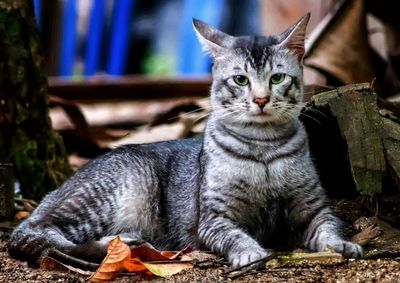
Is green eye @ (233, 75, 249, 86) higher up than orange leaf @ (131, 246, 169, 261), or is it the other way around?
green eye @ (233, 75, 249, 86)

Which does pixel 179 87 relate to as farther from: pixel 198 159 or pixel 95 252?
pixel 95 252

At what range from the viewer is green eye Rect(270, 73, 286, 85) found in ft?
14.1

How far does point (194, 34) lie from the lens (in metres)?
9.62

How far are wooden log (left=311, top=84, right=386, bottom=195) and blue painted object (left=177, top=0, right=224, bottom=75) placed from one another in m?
5.14

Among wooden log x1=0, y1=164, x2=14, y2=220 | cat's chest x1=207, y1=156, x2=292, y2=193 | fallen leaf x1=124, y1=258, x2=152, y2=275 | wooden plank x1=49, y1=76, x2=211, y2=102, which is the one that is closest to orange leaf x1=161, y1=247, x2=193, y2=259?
fallen leaf x1=124, y1=258, x2=152, y2=275

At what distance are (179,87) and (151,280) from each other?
568cm

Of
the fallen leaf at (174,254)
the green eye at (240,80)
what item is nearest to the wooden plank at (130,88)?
the green eye at (240,80)

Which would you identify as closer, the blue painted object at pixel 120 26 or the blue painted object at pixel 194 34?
the blue painted object at pixel 194 34

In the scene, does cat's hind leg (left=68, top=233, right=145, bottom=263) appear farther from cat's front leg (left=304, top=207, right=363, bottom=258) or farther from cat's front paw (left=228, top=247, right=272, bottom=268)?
cat's front leg (left=304, top=207, right=363, bottom=258)

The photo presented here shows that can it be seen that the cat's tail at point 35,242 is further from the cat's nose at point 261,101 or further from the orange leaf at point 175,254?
the cat's nose at point 261,101

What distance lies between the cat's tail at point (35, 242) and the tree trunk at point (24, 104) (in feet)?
3.55

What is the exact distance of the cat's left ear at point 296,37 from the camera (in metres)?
4.33

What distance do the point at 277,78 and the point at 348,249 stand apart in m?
0.91

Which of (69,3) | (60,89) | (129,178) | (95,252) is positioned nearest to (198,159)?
(129,178)
